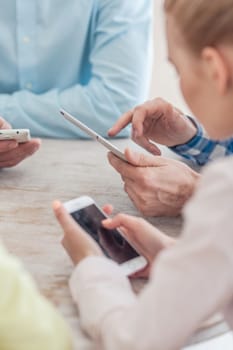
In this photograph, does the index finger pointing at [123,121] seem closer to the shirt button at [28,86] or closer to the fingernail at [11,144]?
the fingernail at [11,144]

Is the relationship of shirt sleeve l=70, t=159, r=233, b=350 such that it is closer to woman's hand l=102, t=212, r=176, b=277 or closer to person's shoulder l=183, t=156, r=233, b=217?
person's shoulder l=183, t=156, r=233, b=217

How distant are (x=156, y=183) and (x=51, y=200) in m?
0.16

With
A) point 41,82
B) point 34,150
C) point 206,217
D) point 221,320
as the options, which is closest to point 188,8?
point 206,217

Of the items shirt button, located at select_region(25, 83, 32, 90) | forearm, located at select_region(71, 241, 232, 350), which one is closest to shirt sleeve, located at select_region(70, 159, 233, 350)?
forearm, located at select_region(71, 241, 232, 350)

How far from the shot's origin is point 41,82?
1476 mm

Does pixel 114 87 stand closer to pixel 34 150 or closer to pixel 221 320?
pixel 34 150

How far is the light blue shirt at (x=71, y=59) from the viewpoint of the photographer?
1352 mm

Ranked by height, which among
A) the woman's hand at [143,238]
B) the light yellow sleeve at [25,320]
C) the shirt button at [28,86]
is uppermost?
the light yellow sleeve at [25,320]

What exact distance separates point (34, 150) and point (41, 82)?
0.39 m

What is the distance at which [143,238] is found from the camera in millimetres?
771

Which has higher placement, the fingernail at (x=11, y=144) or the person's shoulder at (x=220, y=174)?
the person's shoulder at (x=220, y=174)

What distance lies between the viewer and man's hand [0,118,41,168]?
1083 mm

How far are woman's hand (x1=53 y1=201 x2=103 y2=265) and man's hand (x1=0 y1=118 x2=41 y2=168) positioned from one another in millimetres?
325

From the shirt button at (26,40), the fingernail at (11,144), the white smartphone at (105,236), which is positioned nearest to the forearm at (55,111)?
the shirt button at (26,40)
